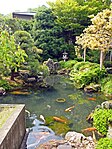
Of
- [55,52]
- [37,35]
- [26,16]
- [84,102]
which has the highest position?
[26,16]

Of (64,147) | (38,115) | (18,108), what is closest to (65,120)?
(38,115)

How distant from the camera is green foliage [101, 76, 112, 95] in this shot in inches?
530

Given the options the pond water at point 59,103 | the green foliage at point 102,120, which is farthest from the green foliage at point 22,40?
the green foliage at point 102,120

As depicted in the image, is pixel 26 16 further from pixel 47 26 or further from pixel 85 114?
pixel 85 114

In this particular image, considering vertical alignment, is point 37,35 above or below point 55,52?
above

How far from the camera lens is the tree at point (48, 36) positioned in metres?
23.8

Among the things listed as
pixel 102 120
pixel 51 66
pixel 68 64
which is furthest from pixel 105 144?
pixel 68 64

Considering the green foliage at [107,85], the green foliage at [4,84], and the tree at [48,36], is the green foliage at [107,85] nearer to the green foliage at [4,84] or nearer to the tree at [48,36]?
the green foliage at [4,84]

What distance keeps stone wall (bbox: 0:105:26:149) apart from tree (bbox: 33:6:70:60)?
56.9 ft

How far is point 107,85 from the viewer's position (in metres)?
13.9

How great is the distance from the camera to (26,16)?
29953mm

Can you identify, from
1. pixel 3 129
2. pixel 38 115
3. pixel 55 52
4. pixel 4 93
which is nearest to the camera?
pixel 3 129

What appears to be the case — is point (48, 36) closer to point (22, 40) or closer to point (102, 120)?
point (22, 40)

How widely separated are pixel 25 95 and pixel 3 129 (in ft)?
27.0
